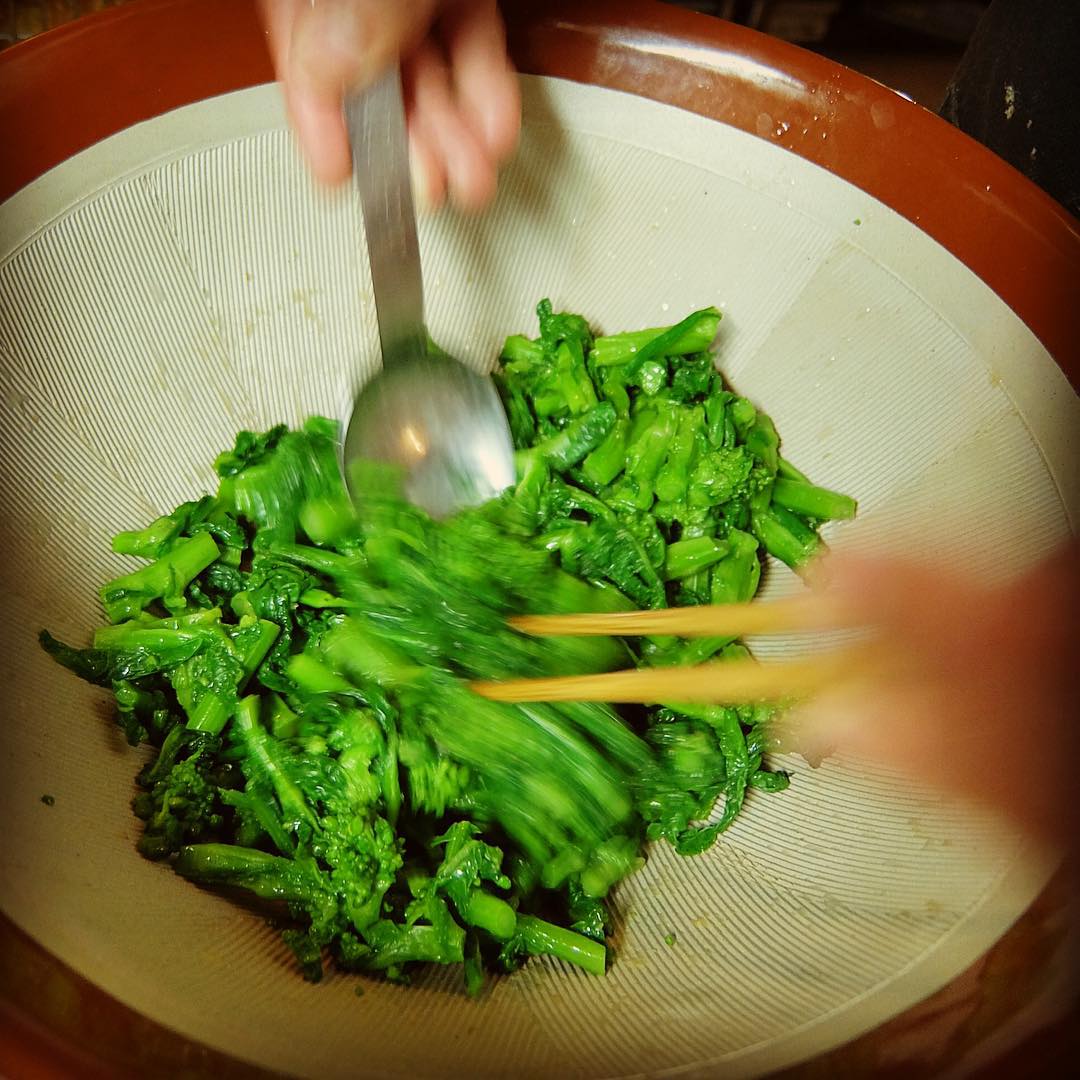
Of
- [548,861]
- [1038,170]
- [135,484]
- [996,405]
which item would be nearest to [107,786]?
[135,484]

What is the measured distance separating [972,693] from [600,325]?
1151 mm

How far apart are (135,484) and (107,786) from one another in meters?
0.63

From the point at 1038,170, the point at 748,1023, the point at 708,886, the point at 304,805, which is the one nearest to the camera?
the point at 748,1023

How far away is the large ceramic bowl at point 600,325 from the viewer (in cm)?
122

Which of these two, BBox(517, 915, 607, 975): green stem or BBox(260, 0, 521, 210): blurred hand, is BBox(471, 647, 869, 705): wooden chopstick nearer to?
BBox(517, 915, 607, 975): green stem

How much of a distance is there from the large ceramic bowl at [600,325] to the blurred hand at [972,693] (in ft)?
0.20

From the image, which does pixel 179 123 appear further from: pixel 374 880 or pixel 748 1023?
pixel 748 1023

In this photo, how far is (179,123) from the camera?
170cm

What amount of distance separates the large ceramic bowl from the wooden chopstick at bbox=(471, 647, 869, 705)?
276 mm

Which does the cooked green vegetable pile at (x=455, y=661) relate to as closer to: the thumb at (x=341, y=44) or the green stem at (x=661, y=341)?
the green stem at (x=661, y=341)

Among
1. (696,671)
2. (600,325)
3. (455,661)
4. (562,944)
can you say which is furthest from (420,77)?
(562,944)

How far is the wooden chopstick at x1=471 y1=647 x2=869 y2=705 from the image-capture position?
149cm

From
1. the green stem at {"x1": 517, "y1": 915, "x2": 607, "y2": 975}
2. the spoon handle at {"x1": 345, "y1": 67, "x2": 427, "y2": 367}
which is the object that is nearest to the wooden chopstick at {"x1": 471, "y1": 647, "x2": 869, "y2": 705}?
the green stem at {"x1": 517, "y1": 915, "x2": 607, "y2": 975}

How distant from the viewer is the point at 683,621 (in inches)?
61.6
